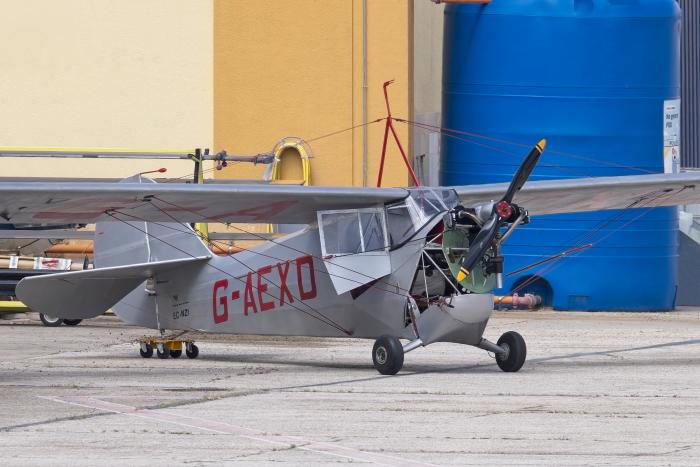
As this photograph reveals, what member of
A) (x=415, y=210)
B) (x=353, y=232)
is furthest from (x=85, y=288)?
(x=415, y=210)

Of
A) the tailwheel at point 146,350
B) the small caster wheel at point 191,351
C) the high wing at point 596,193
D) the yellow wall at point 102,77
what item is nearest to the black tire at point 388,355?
the high wing at point 596,193

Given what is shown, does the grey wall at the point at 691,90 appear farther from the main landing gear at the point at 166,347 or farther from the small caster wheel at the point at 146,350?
the small caster wheel at the point at 146,350

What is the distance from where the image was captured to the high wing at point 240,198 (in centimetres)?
1481

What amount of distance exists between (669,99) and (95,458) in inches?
792

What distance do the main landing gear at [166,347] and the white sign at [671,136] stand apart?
1264 centimetres

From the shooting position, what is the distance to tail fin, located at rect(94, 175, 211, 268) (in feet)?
58.9

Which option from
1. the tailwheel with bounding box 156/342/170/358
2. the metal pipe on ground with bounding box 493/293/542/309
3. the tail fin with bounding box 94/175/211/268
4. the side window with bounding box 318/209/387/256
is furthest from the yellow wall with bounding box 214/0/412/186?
the side window with bounding box 318/209/387/256

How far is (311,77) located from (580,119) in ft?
18.4

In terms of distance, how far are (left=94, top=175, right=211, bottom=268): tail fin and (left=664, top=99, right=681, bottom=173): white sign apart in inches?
483

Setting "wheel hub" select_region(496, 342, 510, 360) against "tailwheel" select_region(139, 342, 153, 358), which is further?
"tailwheel" select_region(139, 342, 153, 358)

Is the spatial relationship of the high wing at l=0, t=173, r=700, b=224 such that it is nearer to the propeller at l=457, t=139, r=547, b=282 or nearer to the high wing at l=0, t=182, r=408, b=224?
the high wing at l=0, t=182, r=408, b=224

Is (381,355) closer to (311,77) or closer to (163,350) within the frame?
(163,350)

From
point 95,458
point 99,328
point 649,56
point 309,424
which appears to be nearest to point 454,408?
point 309,424

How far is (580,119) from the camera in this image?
2681cm
